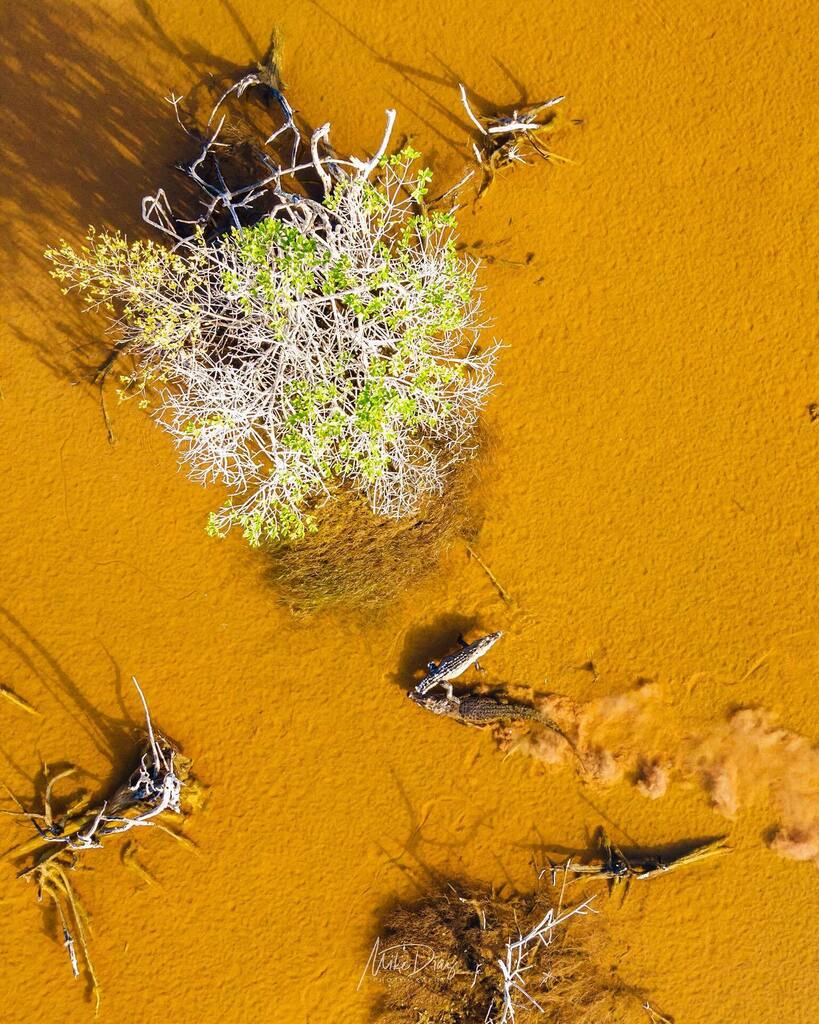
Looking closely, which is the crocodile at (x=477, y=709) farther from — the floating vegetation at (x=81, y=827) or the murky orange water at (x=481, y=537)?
the floating vegetation at (x=81, y=827)

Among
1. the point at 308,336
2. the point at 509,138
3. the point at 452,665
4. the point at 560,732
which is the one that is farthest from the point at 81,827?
the point at 509,138

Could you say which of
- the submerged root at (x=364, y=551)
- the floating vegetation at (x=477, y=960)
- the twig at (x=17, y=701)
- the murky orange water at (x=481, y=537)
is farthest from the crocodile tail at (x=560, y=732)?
the twig at (x=17, y=701)

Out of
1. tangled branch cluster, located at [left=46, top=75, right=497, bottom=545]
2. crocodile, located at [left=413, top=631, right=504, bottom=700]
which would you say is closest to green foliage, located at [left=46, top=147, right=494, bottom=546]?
tangled branch cluster, located at [left=46, top=75, right=497, bottom=545]

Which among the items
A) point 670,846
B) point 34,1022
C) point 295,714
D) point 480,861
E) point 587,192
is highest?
point 587,192

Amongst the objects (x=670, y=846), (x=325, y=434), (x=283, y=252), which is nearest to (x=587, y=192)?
(x=283, y=252)

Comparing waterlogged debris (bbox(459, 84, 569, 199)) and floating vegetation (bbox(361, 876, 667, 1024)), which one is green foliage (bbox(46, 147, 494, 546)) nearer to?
waterlogged debris (bbox(459, 84, 569, 199))

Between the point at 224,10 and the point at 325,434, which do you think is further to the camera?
the point at 224,10

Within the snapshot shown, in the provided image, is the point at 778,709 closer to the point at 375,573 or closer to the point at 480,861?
the point at 480,861
